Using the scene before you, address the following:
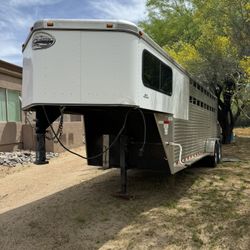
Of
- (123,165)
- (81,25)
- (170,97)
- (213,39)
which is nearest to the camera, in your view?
(81,25)

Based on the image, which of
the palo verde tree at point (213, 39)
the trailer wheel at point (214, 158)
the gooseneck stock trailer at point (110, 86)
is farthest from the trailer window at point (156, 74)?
the trailer wheel at point (214, 158)

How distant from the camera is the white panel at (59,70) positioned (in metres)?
5.76

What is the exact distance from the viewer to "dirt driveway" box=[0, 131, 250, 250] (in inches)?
228

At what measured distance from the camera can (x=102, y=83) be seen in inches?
228

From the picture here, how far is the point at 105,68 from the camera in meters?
5.79

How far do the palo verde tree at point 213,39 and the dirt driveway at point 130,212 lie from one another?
13.4 ft

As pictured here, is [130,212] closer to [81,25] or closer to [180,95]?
[180,95]

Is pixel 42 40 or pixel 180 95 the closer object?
pixel 42 40

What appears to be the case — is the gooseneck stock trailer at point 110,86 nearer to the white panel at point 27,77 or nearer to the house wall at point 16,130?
the white panel at point 27,77

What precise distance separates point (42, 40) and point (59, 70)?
1.78 ft

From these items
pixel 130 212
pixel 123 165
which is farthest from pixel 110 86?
pixel 130 212

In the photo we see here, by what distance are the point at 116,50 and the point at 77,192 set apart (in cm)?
397

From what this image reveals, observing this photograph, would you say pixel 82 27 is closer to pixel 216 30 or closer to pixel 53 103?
pixel 53 103

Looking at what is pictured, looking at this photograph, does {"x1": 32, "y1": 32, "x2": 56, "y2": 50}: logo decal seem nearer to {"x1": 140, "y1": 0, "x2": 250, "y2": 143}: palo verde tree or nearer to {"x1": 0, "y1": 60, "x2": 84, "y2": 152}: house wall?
{"x1": 140, "y1": 0, "x2": 250, "y2": 143}: palo verde tree
